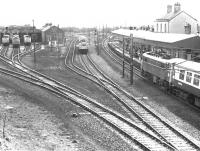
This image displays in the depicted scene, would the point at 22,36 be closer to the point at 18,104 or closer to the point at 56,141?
the point at 18,104

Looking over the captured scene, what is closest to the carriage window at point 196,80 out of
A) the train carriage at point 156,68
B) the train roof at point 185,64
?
the train roof at point 185,64

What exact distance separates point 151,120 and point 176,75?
6.84 m

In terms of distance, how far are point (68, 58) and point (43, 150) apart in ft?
125

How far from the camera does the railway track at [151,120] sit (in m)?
18.2

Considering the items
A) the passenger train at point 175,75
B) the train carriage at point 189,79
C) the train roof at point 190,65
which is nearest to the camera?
the train carriage at point 189,79

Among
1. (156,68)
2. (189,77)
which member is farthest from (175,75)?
(156,68)

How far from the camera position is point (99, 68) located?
44.6 meters

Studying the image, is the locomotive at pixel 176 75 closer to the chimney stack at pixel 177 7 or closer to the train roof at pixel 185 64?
the train roof at pixel 185 64

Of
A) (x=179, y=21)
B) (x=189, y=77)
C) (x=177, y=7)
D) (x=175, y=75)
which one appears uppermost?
(x=177, y=7)

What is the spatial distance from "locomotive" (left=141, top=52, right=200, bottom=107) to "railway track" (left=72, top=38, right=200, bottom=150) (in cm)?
328

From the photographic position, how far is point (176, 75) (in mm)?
28266

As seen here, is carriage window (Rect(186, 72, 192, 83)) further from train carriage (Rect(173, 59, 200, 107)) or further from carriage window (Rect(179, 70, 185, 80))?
carriage window (Rect(179, 70, 185, 80))

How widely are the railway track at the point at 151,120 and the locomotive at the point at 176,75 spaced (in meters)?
3.28

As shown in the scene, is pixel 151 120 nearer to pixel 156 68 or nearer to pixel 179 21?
pixel 156 68
